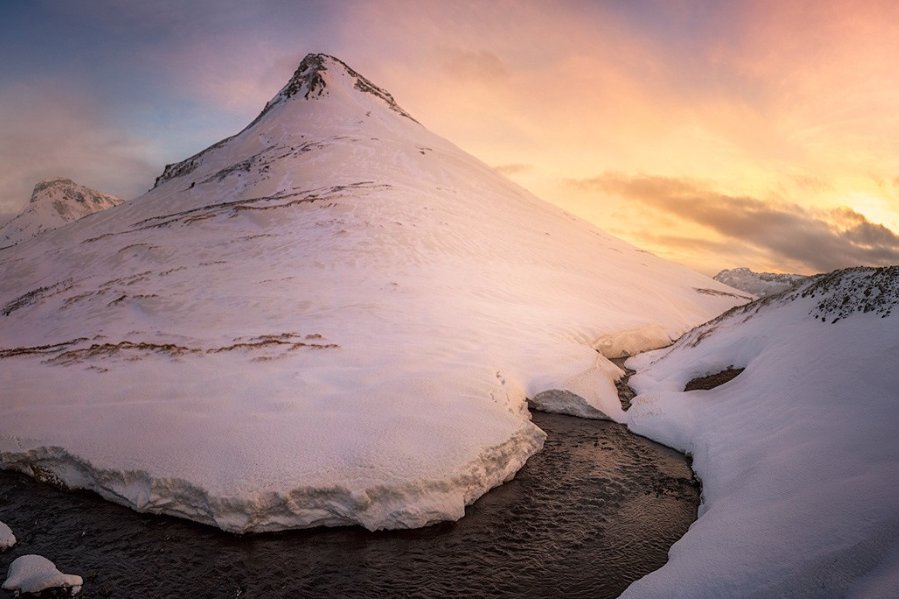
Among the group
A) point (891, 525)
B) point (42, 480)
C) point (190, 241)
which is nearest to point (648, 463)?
point (891, 525)

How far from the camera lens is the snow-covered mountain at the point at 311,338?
829 centimetres

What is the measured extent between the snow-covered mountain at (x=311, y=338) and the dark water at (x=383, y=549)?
0.34 m

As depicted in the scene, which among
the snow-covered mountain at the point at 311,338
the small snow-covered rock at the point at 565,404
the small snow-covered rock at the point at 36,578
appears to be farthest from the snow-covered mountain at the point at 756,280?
the small snow-covered rock at the point at 36,578

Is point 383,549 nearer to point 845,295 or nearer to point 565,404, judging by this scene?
point 565,404

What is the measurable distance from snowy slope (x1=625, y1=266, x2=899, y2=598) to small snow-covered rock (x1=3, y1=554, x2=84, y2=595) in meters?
7.30

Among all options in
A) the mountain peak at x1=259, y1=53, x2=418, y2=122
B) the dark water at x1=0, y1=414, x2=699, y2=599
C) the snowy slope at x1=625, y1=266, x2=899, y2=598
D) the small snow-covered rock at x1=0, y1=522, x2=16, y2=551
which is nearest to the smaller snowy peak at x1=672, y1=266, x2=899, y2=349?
the snowy slope at x1=625, y1=266, x2=899, y2=598

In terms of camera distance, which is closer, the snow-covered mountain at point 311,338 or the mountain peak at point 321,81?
the snow-covered mountain at point 311,338

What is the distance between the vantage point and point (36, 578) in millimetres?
6094

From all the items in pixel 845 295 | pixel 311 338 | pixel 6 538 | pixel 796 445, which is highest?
pixel 845 295

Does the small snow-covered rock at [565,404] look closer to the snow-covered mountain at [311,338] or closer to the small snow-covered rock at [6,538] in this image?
the snow-covered mountain at [311,338]

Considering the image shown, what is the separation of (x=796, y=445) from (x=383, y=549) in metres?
6.89

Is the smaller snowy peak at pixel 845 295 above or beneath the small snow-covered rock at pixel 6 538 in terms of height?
above

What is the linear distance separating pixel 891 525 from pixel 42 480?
12758mm

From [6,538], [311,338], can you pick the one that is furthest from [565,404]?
[6,538]
